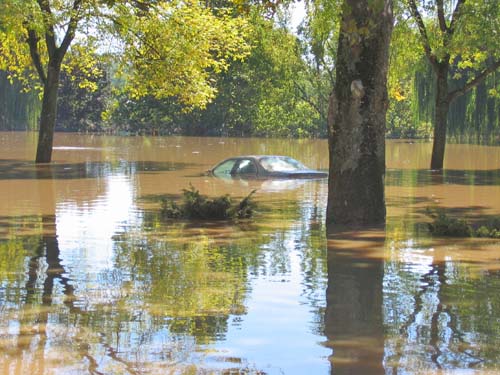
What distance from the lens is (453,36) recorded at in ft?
88.3

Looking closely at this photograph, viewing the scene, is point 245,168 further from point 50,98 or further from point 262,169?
point 50,98

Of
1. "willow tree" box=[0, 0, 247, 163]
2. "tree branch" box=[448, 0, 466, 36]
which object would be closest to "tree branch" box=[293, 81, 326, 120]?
"willow tree" box=[0, 0, 247, 163]

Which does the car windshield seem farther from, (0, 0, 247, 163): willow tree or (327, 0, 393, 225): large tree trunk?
(327, 0, 393, 225): large tree trunk

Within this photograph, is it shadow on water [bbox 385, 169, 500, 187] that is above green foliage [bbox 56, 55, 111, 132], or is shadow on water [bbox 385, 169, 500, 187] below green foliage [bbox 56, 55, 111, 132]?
below

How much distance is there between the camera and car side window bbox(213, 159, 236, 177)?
26.0 meters

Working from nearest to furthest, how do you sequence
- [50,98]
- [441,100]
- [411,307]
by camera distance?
1. [411,307]
2. [441,100]
3. [50,98]

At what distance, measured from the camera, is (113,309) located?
25.0ft

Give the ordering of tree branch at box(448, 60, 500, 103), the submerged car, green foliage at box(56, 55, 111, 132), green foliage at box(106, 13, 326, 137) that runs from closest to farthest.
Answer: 1. the submerged car
2. tree branch at box(448, 60, 500, 103)
3. green foliage at box(106, 13, 326, 137)
4. green foliage at box(56, 55, 111, 132)

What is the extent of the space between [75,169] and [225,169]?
589cm

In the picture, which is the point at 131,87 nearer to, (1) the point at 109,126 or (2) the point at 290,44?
(2) the point at 290,44

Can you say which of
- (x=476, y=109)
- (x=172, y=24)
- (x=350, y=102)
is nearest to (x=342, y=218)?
(x=350, y=102)

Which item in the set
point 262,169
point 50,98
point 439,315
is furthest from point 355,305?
point 50,98

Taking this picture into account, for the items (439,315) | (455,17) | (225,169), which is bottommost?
(439,315)

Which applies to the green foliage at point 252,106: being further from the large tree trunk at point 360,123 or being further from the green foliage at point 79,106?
the large tree trunk at point 360,123
